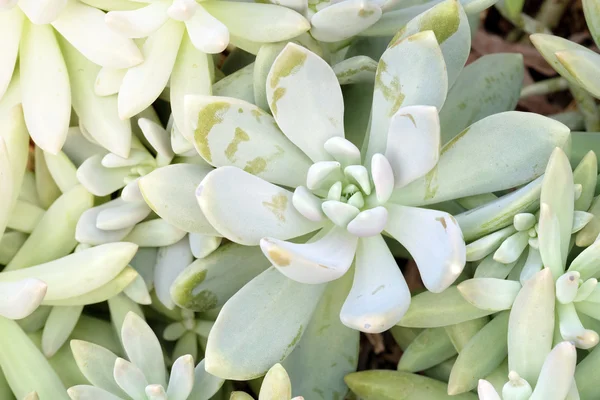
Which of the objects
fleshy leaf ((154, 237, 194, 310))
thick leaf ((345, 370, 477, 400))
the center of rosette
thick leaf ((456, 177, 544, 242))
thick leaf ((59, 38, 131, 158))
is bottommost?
thick leaf ((345, 370, 477, 400))

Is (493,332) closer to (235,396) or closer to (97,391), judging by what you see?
(235,396)

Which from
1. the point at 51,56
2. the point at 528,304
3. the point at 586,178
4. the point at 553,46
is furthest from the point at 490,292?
the point at 51,56

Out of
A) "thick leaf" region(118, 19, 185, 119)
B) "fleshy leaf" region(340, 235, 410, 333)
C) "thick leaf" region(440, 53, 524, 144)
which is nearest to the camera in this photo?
"fleshy leaf" region(340, 235, 410, 333)

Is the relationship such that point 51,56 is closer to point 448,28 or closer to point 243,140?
point 243,140

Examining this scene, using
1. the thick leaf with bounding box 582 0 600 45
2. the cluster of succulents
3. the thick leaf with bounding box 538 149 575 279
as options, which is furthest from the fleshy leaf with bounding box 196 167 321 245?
the thick leaf with bounding box 582 0 600 45

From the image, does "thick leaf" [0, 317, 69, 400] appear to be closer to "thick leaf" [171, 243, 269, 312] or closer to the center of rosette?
"thick leaf" [171, 243, 269, 312]

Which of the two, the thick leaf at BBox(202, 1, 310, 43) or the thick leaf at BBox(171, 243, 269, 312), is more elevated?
the thick leaf at BBox(202, 1, 310, 43)

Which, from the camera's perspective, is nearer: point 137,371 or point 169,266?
point 137,371
